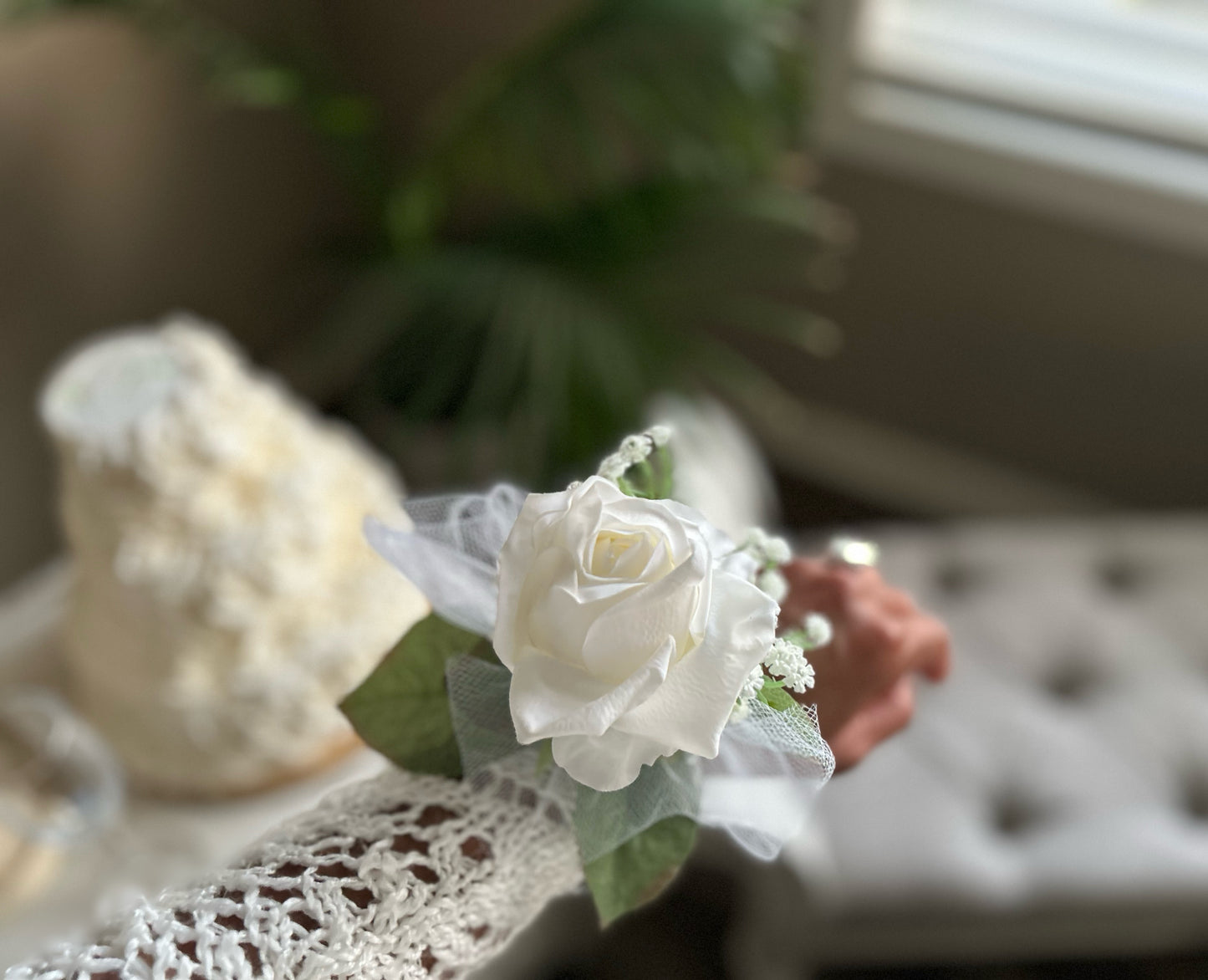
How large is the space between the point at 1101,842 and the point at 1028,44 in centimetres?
98

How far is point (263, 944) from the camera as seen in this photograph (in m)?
0.34

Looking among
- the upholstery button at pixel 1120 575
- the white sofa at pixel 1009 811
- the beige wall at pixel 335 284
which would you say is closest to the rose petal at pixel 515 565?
the white sofa at pixel 1009 811

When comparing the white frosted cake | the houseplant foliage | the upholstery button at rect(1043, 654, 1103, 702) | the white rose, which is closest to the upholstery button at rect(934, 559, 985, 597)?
the upholstery button at rect(1043, 654, 1103, 702)

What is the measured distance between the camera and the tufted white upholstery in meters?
0.75

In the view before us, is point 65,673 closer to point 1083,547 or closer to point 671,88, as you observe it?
point 671,88

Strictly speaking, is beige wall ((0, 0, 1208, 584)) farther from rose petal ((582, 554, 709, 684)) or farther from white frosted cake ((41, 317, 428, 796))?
rose petal ((582, 554, 709, 684))

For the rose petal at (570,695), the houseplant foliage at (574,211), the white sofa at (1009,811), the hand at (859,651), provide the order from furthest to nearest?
1. the houseplant foliage at (574,211)
2. the white sofa at (1009,811)
3. the hand at (859,651)
4. the rose petal at (570,695)

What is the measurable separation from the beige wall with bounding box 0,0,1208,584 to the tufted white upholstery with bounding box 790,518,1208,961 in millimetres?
532

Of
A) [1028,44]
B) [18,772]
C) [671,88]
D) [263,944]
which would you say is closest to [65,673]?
[18,772]

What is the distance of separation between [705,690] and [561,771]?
0.34 feet

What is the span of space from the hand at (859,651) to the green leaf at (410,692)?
129 millimetres

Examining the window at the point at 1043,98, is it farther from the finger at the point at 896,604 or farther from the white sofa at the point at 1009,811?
the finger at the point at 896,604

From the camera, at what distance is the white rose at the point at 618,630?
0.94 ft

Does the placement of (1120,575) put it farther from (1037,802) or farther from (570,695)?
(570,695)
